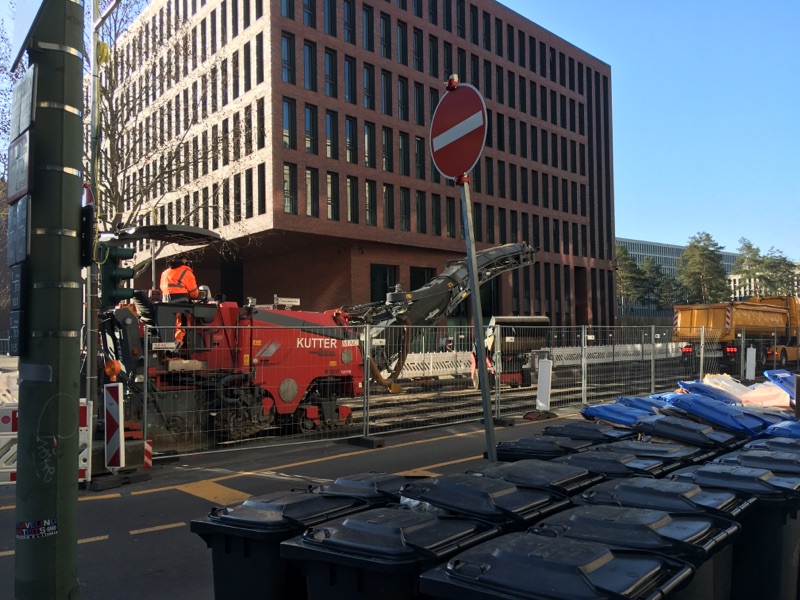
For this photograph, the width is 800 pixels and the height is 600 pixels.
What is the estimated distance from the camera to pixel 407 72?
36.8 m

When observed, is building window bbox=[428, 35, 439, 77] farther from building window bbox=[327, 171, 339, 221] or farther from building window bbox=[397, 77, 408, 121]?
building window bbox=[327, 171, 339, 221]

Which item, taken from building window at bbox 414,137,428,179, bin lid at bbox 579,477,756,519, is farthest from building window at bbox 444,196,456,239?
bin lid at bbox 579,477,756,519

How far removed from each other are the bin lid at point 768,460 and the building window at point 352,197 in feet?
99.7

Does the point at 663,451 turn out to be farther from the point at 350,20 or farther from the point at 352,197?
the point at 350,20

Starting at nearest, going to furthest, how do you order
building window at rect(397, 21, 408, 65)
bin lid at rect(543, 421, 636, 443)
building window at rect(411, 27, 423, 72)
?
bin lid at rect(543, 421, 636, 443)
building window at rect(397, 21, 408, 65)
building window at rect(411, 27, 423, 72)

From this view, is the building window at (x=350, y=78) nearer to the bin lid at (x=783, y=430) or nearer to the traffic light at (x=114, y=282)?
the traffic light at (x=114, y=282)

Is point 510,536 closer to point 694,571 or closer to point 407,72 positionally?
point 694,571

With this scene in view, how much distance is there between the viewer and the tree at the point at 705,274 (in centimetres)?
7306

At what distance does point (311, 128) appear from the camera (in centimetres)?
3219

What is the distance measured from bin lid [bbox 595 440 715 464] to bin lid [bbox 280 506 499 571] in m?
1.79

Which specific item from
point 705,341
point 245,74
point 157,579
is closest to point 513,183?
point 245,74

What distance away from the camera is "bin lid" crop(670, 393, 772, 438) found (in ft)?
17.8

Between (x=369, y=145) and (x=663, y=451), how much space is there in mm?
32530

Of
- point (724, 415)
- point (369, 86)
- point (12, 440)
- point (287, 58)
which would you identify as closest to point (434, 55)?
point (369, 86)
